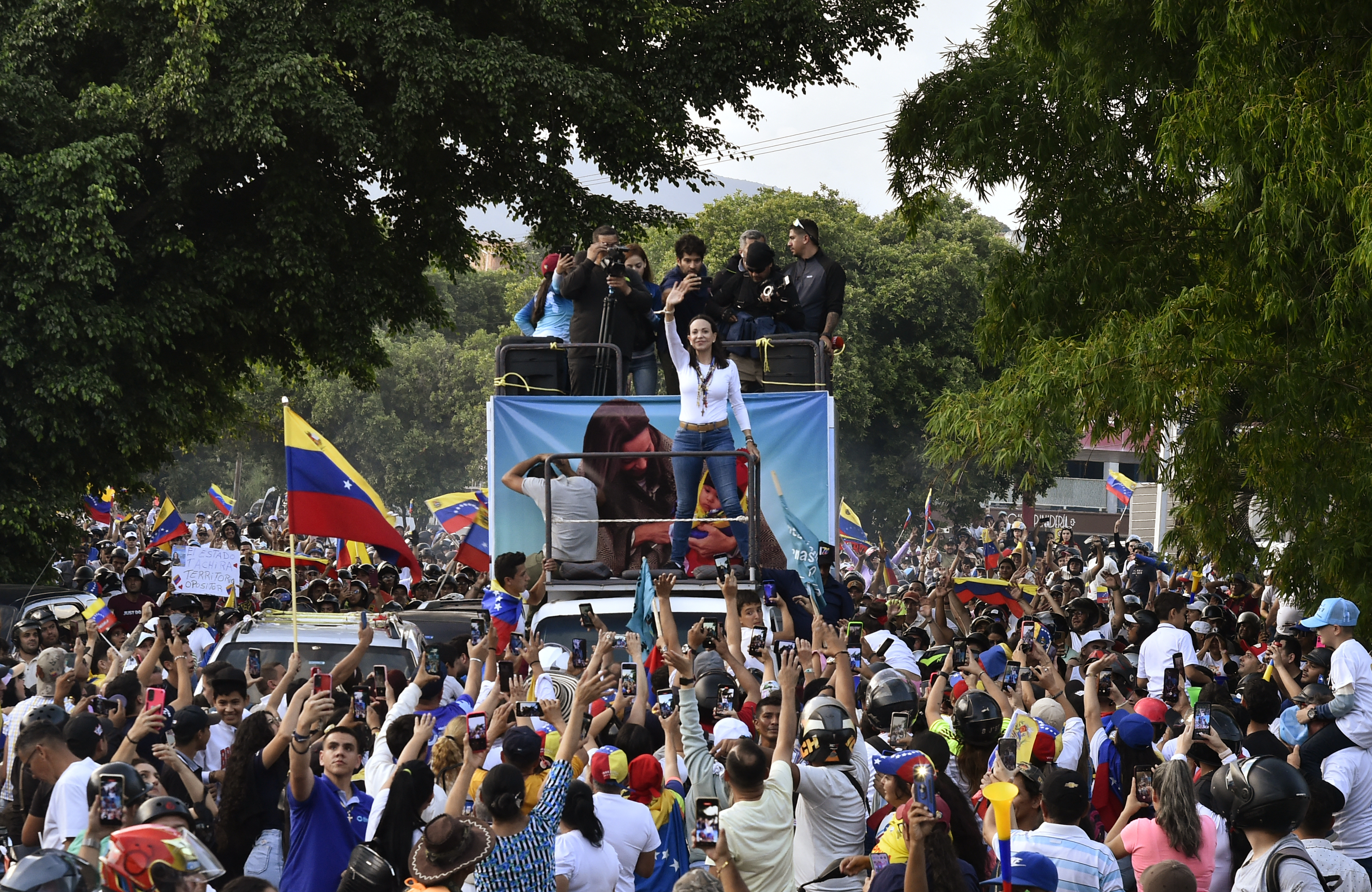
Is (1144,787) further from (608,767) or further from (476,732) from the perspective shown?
(476,732)

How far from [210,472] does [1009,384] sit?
2355 inches

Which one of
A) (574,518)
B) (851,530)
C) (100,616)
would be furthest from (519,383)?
(851,530)

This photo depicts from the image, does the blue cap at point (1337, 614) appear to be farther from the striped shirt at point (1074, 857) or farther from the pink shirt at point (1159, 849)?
the striped shirt at point (1074, 857)

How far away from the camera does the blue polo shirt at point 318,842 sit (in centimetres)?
543

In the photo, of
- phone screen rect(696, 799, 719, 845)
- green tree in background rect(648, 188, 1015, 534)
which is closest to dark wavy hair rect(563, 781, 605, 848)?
phone screen rect(696, 799, 719, 845)

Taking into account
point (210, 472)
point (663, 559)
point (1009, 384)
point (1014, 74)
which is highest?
point (1014, 74)

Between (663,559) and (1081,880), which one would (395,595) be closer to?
(663,559)

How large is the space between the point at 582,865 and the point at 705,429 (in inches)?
227

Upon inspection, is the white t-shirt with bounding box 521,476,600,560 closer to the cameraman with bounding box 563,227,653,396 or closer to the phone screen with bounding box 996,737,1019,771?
the cameraman with bounding box 563,227,653,396

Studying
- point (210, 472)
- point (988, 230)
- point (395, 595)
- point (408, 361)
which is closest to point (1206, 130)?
point (395, 595)

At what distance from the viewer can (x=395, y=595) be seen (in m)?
18.1

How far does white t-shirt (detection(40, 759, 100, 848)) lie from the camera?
5582 mm

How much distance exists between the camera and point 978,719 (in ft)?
19.2

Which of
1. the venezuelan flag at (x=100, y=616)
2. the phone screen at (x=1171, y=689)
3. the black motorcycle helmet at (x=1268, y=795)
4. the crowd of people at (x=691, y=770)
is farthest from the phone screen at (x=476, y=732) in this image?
the venezuelan flag at (x=100, y=616)
